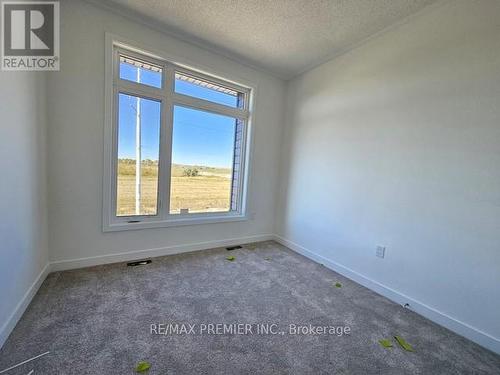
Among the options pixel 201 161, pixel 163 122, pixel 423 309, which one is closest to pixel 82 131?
pixel 163 122

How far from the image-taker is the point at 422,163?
1.98 meters

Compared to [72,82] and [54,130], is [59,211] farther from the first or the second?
[72,82]

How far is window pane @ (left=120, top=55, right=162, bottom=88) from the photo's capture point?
242 centimetres

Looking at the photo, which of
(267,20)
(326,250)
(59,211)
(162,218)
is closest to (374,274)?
(326,250)

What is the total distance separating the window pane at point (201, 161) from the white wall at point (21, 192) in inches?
49.0

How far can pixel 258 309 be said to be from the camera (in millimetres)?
1855

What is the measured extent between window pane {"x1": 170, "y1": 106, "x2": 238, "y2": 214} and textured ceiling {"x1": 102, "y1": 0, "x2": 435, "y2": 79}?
89cm

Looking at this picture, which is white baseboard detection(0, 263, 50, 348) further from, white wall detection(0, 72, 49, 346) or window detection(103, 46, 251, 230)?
window detection(103, 46, 251, 230)

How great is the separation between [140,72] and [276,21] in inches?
62.6

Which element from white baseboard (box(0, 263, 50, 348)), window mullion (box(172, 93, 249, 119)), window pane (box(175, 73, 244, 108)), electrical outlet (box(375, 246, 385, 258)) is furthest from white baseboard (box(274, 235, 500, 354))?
white baseboard (box(0, 263, 50, 348))

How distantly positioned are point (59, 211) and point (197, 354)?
194 centimetres

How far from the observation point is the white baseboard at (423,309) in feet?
5.28

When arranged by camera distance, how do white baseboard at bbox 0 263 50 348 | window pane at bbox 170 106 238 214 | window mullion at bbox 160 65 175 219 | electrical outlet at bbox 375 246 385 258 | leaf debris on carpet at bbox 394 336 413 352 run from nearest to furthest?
1. white baseboard at bbox 0 263 50 348
2. leaf debris on carpet at bbox 394 336 413 352
3. electrical outlet at bbox 375 246 385 258
4. window mullion at bbox 160 65 175 219
5. window pane at bbox 170 106 238 214

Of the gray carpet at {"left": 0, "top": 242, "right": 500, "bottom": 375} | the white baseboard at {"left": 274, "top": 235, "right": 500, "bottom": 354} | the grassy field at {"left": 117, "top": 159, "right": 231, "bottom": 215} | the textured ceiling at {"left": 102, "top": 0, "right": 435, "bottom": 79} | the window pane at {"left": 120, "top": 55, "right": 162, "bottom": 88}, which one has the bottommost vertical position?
the gray carpet at {"left": 0, "top": 242, "right": 500, "bottom": 375}
